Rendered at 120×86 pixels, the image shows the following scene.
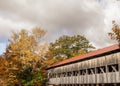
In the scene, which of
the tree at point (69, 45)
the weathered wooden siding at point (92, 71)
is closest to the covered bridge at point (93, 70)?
the weathered wooden siding at point (92, 71)

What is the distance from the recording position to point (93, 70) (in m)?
34.6

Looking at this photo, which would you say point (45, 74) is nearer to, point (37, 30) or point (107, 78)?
point (37, 30)

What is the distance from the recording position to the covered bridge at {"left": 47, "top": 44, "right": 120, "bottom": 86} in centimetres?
2842

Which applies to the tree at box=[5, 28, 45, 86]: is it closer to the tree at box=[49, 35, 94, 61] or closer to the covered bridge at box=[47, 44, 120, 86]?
the covered bridge at box=[47, 44, 120, 86]

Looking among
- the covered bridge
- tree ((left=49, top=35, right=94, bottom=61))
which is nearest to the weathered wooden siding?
the covered bridge

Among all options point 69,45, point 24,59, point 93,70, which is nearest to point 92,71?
point 93,70

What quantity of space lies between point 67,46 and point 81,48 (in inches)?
172

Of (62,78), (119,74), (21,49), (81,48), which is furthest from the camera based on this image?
(81,48)

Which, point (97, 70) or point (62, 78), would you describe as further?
point (62, 78)

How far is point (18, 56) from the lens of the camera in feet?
160

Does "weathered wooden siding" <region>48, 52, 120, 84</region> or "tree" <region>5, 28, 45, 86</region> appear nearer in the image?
"weathered wooden siding" <region>48, 52, 120, 84</region>

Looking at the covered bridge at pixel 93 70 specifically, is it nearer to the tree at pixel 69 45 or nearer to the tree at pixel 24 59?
the tree at pixel 24 59

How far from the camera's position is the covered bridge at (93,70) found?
28.4 m

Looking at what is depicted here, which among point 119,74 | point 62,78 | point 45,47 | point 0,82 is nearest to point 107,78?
point 119,74
